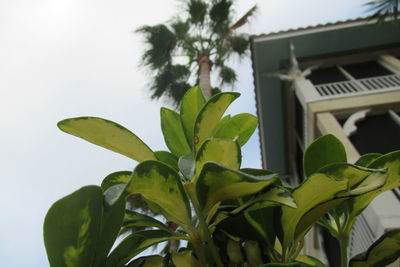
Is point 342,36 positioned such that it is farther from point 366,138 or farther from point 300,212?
point 300,212

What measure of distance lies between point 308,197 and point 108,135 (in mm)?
344

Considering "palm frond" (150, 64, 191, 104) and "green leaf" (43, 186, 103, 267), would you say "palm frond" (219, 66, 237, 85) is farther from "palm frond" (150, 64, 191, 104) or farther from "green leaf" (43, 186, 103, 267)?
"green leaf" (43, 186, 103, 267)

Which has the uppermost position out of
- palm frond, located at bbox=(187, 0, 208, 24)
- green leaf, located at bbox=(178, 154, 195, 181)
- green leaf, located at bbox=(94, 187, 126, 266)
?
palm frond, located at bbox=(187, 0, 208, 24)

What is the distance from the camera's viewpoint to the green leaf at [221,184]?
43 centimetres

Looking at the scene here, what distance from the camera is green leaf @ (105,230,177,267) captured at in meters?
0.51

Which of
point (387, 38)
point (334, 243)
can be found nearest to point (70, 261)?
point (334, 243)

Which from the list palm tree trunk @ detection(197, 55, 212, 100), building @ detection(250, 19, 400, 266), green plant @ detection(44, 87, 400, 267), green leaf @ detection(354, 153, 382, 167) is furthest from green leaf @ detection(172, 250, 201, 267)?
palm tree trunk @ detection(197, 55, 212, 100)

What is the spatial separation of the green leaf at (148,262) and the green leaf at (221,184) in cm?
15

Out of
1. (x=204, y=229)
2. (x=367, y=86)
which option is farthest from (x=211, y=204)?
(x=367, y=86)

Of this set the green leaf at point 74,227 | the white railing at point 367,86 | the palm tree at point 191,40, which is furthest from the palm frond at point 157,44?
the green leaf at point 74,227

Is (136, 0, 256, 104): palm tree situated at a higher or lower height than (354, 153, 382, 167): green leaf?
higher

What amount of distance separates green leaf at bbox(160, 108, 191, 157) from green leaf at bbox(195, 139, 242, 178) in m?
0.20

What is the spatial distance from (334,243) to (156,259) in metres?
5.05

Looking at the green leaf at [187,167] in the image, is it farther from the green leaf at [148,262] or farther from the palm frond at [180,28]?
the palm frond at [180,28]
